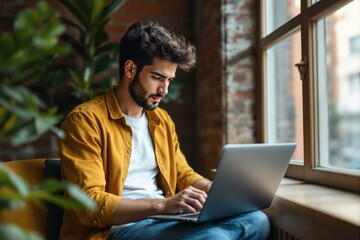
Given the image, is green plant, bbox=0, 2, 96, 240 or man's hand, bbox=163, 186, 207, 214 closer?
green plant, bbox=0, 2, 96, 240

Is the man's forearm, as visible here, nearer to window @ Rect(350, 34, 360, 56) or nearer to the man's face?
the man's face

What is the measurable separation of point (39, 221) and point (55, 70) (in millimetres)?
1254

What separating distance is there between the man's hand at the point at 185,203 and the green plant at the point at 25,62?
82 cm

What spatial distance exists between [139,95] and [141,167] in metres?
0.29

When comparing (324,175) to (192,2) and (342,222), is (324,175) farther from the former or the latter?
(192,2)

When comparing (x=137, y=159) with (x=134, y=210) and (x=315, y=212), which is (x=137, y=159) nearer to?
(x=134, y=210)

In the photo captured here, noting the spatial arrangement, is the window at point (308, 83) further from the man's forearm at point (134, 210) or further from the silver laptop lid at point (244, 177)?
the man's forearm at point (134, 210)

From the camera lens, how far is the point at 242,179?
140 cm

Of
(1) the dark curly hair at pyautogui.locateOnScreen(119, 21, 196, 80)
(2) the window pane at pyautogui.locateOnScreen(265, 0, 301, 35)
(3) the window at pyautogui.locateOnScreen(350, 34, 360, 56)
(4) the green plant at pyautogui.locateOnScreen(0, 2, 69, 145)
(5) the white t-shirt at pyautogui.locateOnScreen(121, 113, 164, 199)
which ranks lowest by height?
(5) the white t-shirt at pyautogui.locateOnScreen(121, 113, 164, 199)

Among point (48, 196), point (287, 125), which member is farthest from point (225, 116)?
point (48, 196)

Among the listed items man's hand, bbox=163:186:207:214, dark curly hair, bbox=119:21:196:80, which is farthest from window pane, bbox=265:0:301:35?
man's hand, bbox=163:186:207:214

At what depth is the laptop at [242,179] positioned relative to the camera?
1.31m

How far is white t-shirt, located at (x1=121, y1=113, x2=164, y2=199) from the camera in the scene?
1726mm

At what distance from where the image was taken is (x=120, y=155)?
170cm
